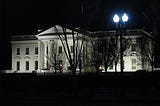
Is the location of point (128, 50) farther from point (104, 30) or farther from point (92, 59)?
point (92, 59)

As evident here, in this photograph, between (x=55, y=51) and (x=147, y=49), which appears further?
(x=55, y=51)

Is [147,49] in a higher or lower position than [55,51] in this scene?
lower

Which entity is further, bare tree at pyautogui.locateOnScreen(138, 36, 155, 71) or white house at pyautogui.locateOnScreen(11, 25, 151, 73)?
white house at pyautogui.locateOnScreen(11, 25, 151, 73)

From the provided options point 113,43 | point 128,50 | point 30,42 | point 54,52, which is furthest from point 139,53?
point 30,42

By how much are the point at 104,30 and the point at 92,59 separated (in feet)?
53.6

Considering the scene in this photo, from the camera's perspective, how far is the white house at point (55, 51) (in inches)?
3369

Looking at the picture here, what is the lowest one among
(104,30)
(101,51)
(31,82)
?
(31,82)

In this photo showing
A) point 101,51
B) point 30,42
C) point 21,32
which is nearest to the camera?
point 101,51

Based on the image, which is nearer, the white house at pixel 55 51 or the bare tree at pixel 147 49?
the bare tree at pixel 147 49

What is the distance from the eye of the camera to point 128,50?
297ft

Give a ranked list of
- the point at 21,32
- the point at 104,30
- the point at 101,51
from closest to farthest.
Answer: the point at 101,51, the point at 104,30, the point at 21,32

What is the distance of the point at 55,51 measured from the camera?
293 ft

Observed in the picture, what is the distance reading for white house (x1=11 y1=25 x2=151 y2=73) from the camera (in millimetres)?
85562

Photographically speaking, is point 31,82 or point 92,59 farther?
point 92,59
